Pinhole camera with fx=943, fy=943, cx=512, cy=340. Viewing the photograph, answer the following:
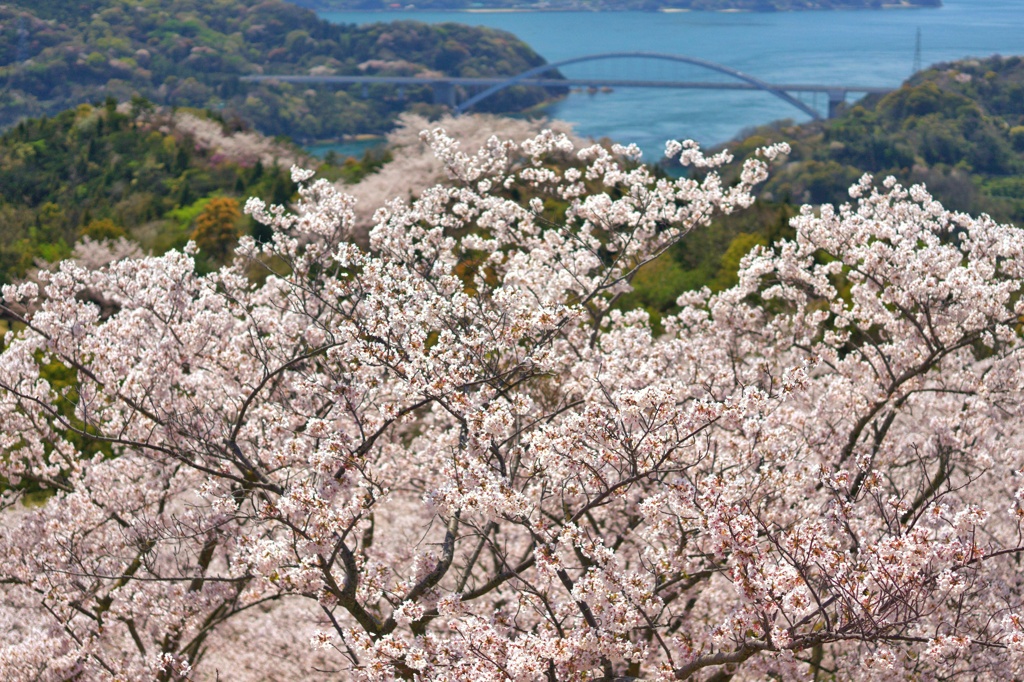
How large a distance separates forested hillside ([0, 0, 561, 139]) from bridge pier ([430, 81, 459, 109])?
43.0 inches

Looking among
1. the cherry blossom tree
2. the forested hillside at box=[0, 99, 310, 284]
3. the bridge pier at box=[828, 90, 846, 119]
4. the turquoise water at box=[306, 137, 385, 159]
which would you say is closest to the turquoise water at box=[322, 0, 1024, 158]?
the bridge pier at box=[828, 90, 846, 119]

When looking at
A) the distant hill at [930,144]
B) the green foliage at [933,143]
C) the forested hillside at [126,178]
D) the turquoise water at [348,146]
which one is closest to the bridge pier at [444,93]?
the turquoise water at [348,146]

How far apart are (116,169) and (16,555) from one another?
34.8 meters

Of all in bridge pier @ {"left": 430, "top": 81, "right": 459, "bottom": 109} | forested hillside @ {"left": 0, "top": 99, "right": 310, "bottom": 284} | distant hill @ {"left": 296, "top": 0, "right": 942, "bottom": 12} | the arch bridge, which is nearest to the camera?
forested hillside @ {"left": 0, "top": 99, "right": 310, "bottom": 284}

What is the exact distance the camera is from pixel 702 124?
7706cm

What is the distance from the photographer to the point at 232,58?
94562mm

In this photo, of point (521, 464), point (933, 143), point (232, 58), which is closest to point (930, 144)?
point (933, 143)

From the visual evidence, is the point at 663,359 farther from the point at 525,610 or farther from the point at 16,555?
the point at 16,555

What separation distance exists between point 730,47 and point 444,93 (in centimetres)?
6091

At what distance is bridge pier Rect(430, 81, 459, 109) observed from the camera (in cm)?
8369

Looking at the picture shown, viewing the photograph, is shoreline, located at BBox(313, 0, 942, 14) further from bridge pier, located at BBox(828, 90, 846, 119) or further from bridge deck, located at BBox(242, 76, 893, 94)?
bridge pier, located at BBox(828, 90, 846, 119)

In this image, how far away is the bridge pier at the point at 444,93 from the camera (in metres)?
83.7

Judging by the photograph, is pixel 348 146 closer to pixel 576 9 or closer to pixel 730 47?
pixel 730 47

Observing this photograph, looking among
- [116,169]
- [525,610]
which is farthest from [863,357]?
[116,169]
